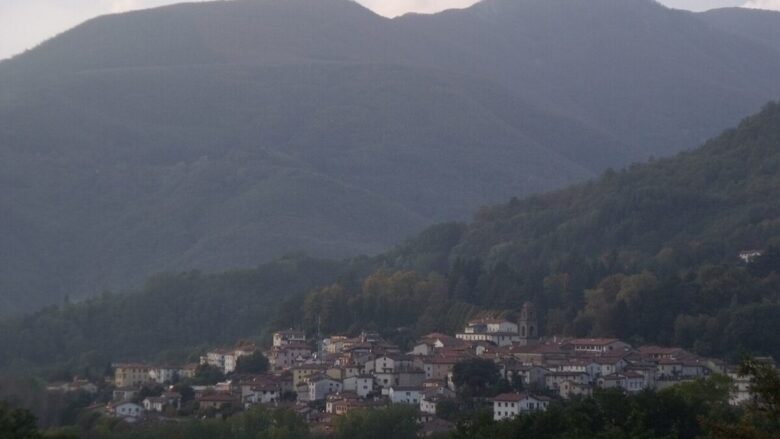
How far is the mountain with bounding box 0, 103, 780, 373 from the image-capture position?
75.3 m

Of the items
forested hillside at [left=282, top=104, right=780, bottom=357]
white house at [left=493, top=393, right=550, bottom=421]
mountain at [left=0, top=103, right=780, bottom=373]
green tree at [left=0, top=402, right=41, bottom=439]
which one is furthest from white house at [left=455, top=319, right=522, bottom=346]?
green tree at [left=0, top=402, right=41, bottom=439]

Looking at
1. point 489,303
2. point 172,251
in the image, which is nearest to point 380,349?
point 489,303

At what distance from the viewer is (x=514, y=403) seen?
195 ft

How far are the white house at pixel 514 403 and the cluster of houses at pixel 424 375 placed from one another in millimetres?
41

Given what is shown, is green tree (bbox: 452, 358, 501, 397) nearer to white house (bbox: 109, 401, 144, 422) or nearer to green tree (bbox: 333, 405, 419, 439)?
green tree (bbox: 333, 405, 419, 439)

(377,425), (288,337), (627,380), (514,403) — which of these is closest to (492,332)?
(288,337)

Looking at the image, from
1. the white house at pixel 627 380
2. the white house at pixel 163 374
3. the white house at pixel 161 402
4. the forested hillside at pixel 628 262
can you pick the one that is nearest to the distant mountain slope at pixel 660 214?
the forested hillside at pixel 628 262

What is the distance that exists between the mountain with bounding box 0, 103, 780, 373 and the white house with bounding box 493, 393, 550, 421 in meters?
10.9

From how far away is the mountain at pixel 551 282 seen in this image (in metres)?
75.3

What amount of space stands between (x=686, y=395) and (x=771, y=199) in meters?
55.8

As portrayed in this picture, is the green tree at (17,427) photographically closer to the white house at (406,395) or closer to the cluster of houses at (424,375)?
the cluster of houses at (424,375)

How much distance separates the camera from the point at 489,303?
271 feet

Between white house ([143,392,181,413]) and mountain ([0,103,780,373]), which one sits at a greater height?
mountain ([0,103,780,373])

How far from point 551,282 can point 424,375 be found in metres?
17.4
